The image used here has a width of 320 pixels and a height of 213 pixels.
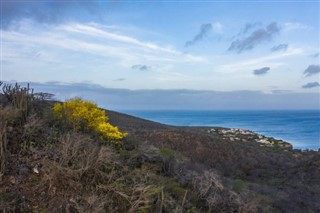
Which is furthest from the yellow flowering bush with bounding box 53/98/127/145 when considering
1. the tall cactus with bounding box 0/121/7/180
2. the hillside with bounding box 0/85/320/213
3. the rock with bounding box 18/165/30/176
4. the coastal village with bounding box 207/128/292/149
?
the coastal village with bounding box 207/128/292/149

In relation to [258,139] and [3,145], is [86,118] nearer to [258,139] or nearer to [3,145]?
[3,145]

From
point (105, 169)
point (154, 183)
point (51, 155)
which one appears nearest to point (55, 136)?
point (51, 155)

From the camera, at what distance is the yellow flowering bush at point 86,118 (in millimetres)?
10180

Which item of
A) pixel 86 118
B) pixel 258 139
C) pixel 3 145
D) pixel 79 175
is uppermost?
pixel 86 118

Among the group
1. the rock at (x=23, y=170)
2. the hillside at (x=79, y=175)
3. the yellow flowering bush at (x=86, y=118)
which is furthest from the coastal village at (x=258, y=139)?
the rock at (x=23, y=170)

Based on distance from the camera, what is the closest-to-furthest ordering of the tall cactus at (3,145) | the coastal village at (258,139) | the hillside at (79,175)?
1. the hillside at (79,175)
2. the tall cactus at (3,145)
3. the coastal village at (258,139)

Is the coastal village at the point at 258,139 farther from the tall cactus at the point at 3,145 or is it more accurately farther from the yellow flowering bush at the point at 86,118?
the tall cactus at the point at 3,145

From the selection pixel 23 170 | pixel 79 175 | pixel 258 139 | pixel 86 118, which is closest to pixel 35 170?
pixel 23 170

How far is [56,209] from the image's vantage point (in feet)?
21.7

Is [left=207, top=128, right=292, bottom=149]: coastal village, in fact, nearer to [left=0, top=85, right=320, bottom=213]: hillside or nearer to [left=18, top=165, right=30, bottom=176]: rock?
[left=0, top=85, right=320, bottom=213]: hillside

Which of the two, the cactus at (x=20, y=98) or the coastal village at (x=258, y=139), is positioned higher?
the cactus at (x=20, y=98)

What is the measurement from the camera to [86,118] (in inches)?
413

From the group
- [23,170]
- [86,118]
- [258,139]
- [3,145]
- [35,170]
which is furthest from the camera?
[258,139]

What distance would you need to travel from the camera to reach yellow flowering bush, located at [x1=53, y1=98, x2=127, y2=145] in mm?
10180
